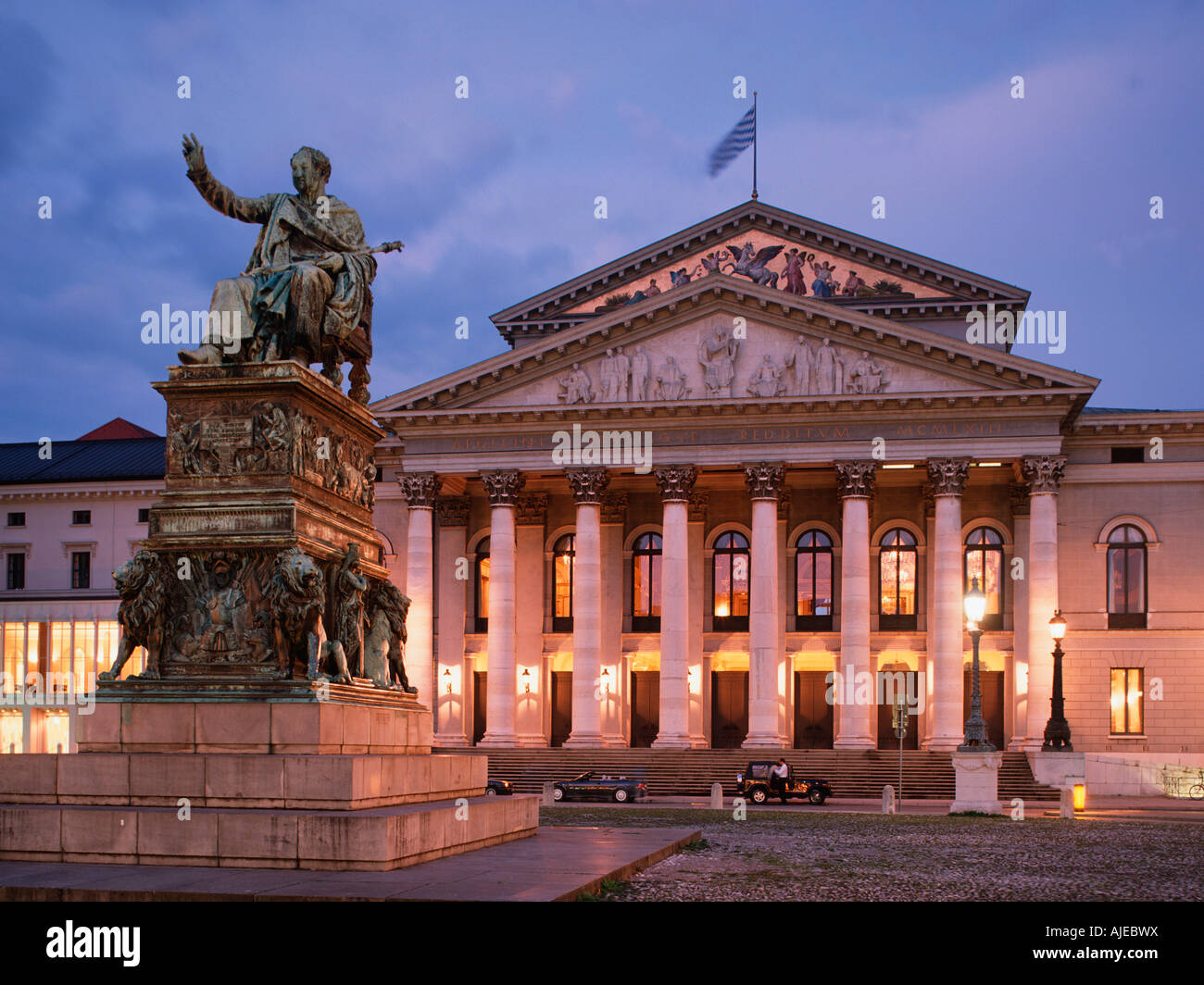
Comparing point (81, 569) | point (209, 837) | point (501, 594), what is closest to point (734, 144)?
point (501, 594)

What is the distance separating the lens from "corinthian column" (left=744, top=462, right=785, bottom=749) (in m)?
57.2

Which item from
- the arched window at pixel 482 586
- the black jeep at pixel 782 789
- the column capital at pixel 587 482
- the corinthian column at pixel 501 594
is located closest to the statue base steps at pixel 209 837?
the black jeep at pixel 782 789

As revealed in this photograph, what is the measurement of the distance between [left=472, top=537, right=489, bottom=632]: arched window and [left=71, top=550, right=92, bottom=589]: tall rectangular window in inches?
867

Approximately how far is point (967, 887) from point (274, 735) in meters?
8.32

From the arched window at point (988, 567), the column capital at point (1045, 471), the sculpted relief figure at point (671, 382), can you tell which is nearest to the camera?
the column capital at point (1045, 471)

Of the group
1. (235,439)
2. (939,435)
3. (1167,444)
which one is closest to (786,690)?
(939,435)

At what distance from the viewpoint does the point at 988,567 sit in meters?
62.2

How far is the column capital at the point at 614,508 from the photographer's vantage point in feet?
213

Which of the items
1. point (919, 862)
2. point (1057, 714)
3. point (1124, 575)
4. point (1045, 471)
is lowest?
point (1057, 714)

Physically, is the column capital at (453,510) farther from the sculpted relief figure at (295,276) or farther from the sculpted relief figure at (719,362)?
the sculpted relief figure at (295,276)

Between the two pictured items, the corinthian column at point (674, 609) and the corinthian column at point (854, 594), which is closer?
the corinthian column at point (854, 594)

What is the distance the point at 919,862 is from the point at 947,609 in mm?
36604

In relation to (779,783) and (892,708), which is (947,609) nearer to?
(892,708)

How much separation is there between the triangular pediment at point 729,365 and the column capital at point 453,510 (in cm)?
625
